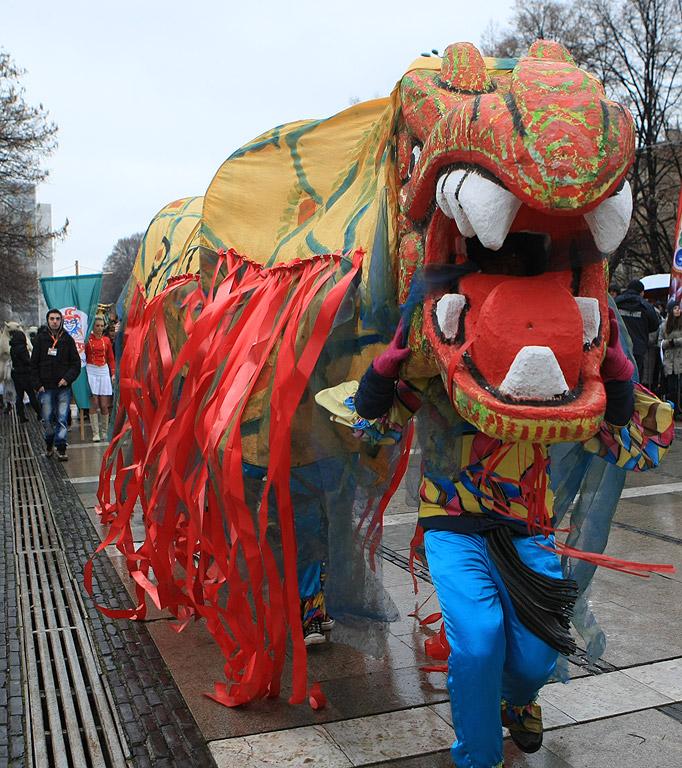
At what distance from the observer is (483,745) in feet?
7.47

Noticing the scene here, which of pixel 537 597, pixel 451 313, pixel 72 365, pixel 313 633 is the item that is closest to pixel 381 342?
pixel 451 313

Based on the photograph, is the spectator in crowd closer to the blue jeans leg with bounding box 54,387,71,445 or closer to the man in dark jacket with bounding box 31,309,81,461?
the man in dark jacket with bounding box 31,309,81,461

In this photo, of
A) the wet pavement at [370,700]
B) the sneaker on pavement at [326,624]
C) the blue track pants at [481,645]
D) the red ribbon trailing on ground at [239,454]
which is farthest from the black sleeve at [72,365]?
the blue track pants at [481,645]

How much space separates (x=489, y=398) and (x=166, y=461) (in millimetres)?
1875

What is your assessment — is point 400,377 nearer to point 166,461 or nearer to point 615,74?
point 166,461

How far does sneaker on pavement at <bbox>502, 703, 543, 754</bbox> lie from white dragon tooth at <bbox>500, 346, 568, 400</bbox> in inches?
43.4

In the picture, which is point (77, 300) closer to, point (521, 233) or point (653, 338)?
point (653, 338)

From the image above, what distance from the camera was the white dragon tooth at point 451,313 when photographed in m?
2.28

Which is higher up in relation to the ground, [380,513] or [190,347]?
[190,347]

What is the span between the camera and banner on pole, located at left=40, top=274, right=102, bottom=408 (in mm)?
10734

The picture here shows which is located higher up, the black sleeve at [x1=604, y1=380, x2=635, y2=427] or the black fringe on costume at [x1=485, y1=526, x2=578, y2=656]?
the black sleeve at [x1=604, y1=380, x2=635, y2=427]

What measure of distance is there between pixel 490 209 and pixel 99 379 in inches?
335

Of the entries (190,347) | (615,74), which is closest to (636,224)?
(615,74)

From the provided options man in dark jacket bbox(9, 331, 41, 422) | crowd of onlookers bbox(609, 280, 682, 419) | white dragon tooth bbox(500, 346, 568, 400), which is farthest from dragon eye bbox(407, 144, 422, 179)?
man in dark jacket bbox(9, 331, 41, 422)
